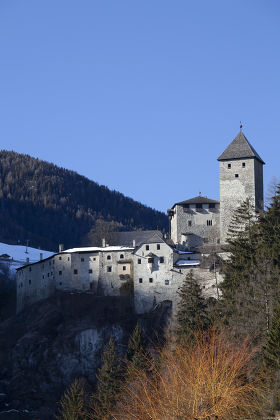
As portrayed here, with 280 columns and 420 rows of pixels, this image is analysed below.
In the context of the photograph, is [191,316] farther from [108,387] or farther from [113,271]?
[113,271]

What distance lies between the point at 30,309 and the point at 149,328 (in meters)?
17.1

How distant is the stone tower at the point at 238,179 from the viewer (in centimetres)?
9150

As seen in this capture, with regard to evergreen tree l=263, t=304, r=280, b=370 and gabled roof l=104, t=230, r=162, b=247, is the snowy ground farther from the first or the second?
evergreen tree l=263, t=304, r=280, b=370

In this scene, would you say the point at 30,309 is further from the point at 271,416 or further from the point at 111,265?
the point at 271,416

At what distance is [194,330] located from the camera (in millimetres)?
61375

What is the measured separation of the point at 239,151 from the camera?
Result: 95.7m

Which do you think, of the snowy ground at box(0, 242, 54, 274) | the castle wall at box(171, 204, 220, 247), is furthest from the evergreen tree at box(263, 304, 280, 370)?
the snowy ground at box(0, 242, 54, 274)

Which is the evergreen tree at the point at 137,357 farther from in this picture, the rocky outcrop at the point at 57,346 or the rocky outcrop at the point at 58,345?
the rocky outcrop at the point at 57,346

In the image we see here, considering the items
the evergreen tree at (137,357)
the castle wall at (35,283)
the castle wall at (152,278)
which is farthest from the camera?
the castle wall at (35,283)

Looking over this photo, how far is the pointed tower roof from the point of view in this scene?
94.7 m

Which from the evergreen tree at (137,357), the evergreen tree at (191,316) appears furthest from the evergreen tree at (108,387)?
the evergreen tree at (191,316)

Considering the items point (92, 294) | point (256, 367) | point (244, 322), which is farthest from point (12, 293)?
point (256, 367)

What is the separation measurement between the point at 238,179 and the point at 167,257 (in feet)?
43.3

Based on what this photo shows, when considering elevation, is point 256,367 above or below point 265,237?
below
